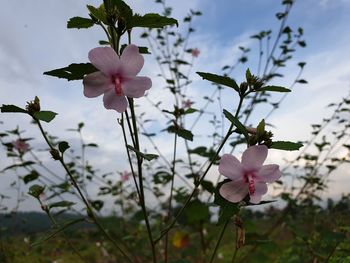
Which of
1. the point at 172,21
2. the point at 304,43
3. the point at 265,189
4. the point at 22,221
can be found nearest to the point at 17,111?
the point at 172,21

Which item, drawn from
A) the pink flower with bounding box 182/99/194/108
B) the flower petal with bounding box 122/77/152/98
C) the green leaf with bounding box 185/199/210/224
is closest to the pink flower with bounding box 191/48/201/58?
the pink flower with bounding box 182/99/194/108

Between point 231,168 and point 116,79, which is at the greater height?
point 116,79

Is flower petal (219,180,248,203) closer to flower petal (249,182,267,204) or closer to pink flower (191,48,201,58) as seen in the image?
flower petal (249,182,267,204)

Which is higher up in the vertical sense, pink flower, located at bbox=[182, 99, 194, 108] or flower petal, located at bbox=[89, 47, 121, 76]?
pink flower, located at bbox=[182, 99, 194, 108]

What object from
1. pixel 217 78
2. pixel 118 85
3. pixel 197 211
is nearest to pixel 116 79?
pixel 118 85

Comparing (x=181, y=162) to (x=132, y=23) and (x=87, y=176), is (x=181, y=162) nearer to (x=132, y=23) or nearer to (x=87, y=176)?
(x=87, y=176)

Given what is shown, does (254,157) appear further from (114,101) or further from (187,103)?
(187,103)
